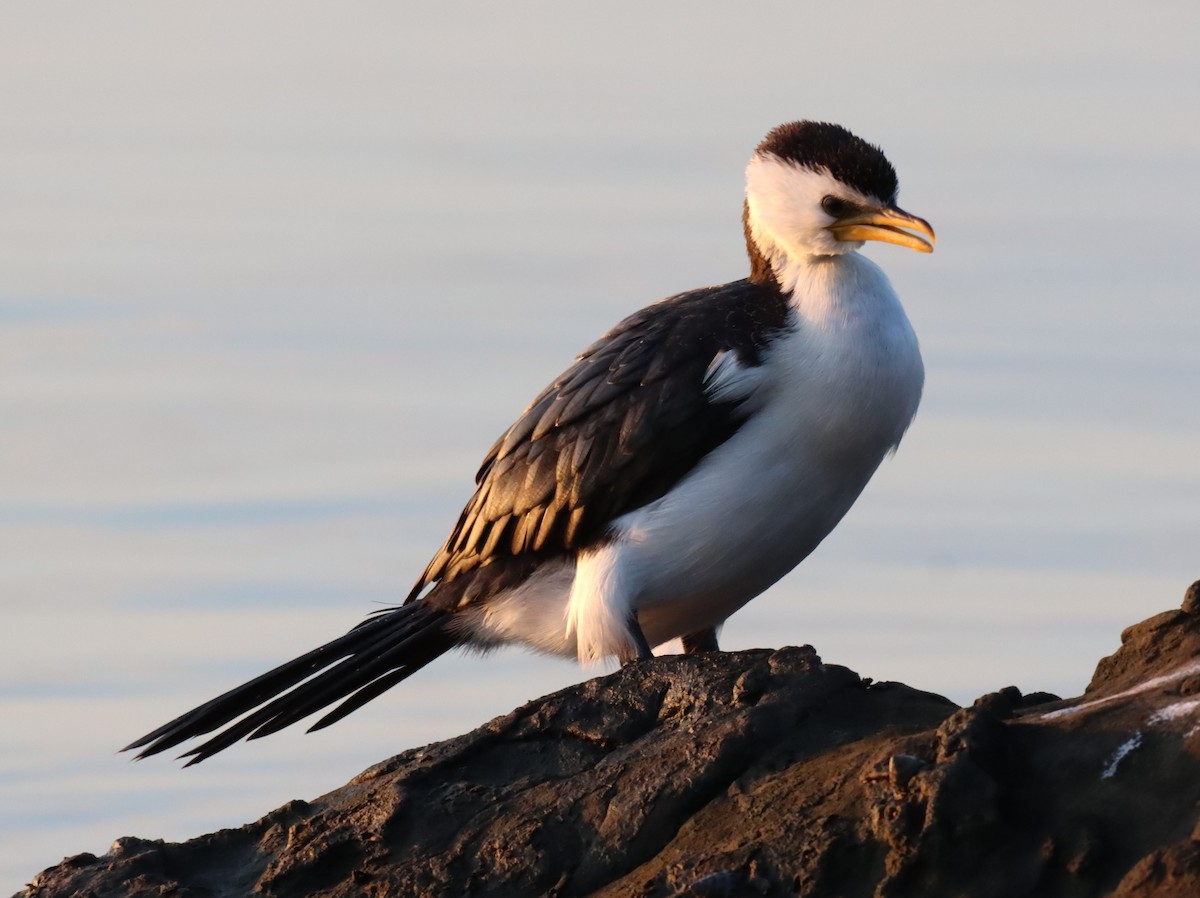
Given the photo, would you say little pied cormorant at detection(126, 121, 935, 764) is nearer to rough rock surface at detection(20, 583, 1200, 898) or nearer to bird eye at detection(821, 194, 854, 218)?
bird eye at detection(821, 194, 854, 218)

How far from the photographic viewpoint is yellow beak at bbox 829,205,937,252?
779 cm

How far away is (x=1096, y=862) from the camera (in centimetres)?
514

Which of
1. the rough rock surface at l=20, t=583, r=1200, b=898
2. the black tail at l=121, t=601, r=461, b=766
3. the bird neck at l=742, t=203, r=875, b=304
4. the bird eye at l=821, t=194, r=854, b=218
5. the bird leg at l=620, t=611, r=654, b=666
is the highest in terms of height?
the bird eye at l=821, t=194, r=854, b=218

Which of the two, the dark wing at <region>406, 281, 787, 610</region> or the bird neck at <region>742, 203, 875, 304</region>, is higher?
the bird neck at <region>742, 203, 875, 304</region>

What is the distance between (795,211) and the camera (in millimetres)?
7961

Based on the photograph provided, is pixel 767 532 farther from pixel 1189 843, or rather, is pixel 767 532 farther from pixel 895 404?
pixel 1189 843

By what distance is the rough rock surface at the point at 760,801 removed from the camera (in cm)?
529

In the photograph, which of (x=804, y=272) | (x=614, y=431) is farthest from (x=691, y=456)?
(x=804, y=272)

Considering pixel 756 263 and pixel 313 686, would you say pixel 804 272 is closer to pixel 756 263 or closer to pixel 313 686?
pixel 756 263

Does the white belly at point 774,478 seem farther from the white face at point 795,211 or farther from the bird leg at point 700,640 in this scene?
the bird leg at point 700,640

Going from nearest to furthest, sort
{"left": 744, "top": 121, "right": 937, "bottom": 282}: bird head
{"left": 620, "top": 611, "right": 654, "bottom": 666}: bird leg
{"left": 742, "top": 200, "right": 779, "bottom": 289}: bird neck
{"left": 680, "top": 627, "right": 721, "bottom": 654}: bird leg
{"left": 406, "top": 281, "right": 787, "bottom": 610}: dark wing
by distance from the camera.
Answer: {"left": 620, "top": 611, "right": 654, "bottom": 666}: bird leg < {"left": 406, "top": 281, "right": 787, "bottom": 610}: dark wing < {"left": 744, "top": 121, "right": 937, "bottom": 282}: bird head < {"left": 742, "top": 200, "right": 779, "bottom": 289}: bird neck < {"left": 680, "top": 627, "right": 721, "bottom": 654}: bird leg

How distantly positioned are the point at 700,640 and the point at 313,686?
61.4 inches

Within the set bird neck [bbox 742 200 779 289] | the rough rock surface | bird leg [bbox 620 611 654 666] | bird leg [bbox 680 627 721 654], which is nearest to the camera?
the rough rock surface

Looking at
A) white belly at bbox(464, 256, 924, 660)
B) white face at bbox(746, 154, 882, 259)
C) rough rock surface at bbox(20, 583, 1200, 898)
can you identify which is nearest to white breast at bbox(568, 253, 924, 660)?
white belly at bbox(464, 256, 924, 660)
